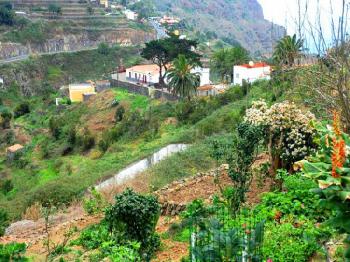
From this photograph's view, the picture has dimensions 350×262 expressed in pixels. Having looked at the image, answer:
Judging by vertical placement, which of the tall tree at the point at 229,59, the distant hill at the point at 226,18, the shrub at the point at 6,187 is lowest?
the shrub at the point at 6,187

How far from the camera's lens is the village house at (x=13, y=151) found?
3362cm

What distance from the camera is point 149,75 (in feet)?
141

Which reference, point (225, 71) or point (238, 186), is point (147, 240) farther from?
point (225, 71)

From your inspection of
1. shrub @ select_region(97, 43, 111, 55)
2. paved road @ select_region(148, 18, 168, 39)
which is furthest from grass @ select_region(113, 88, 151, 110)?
paved road @ select_region(148, 18, 168, 39)

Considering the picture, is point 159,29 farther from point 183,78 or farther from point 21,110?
point 183,78

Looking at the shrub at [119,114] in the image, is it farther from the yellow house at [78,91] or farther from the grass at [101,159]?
the yellow house at [78,91]

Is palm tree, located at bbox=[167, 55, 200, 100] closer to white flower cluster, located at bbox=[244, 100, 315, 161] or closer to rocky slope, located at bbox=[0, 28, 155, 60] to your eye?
white flower cluster, located at bbox=[244, 100, 315, 161]

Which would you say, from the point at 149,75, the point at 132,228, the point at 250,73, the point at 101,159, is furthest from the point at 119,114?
the point at 132,228

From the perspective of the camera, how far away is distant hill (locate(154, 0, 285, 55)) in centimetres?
13412

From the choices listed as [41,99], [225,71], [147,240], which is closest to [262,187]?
[147,240]

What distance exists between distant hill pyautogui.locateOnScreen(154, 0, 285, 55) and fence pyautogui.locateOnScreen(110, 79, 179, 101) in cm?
8398

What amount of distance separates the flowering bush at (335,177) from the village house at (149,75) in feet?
124

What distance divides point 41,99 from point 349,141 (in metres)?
51.9

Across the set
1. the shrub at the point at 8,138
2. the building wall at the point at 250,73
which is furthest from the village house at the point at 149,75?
the shrub at the point at 8,138
